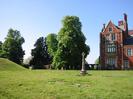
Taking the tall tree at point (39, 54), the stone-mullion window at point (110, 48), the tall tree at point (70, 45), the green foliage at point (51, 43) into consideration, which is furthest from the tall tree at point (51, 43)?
the stone-mullion window at point (110, 48)

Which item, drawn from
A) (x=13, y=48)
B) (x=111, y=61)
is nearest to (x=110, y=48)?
(x=111, y=61)

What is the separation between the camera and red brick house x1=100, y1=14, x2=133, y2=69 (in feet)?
226

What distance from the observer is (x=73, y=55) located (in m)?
63.7

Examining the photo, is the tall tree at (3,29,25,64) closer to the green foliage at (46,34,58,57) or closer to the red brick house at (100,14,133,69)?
the green foliage at (46,34,58,57)

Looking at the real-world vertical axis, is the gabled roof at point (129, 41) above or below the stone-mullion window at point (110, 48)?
above

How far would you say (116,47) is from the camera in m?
70.4

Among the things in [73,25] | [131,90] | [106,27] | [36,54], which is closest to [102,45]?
[106,27]

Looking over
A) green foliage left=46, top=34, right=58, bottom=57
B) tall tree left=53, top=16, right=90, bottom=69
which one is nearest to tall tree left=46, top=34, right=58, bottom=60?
green foliage left=46, top=34, right=58, bottom=57

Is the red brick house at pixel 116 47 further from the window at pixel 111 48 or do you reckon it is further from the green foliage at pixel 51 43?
the green foliage at pixel 51 43

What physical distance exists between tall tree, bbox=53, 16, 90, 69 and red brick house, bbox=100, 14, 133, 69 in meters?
5.51

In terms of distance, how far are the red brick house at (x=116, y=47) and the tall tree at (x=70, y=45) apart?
5.51 meters

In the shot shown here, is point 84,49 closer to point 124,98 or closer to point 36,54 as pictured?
point 36,54

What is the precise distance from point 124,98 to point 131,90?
2650mm

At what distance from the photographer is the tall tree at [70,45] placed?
210 feet
